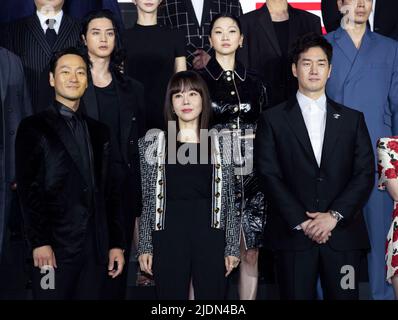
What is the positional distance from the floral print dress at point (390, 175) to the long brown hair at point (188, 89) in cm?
96

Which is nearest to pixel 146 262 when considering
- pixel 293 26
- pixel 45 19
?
pixel 45 19

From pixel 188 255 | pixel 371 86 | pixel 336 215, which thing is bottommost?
pixel 188 255

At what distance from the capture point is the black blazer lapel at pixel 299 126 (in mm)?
4580

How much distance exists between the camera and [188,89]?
4.62 metres

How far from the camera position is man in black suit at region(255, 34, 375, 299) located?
4453 millimetres

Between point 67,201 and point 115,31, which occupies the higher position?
point 115,31

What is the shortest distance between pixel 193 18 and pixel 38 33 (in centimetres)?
101

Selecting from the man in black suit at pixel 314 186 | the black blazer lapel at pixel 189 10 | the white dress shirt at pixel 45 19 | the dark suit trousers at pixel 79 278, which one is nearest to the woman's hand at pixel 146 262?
the dark suit trousers at pixel 79 278

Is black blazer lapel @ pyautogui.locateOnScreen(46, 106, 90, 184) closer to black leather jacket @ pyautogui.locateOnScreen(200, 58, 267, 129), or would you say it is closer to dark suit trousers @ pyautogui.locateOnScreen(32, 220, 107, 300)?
dark suit trousers @ pyautogui.locateOnScreen(32, 220, 107, 300)

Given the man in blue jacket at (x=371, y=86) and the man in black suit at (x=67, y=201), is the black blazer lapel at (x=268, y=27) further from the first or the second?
the man in black suit at (x=67, y=201)

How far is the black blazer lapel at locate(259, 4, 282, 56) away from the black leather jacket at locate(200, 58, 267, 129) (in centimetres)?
53

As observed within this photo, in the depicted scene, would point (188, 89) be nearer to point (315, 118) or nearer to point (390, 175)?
point (315, 118)

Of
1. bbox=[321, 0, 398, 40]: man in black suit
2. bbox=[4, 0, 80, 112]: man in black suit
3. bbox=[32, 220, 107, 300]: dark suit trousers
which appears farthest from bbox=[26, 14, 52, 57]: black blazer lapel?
bbox=[321, 0, 398, 40]: man in black suit
